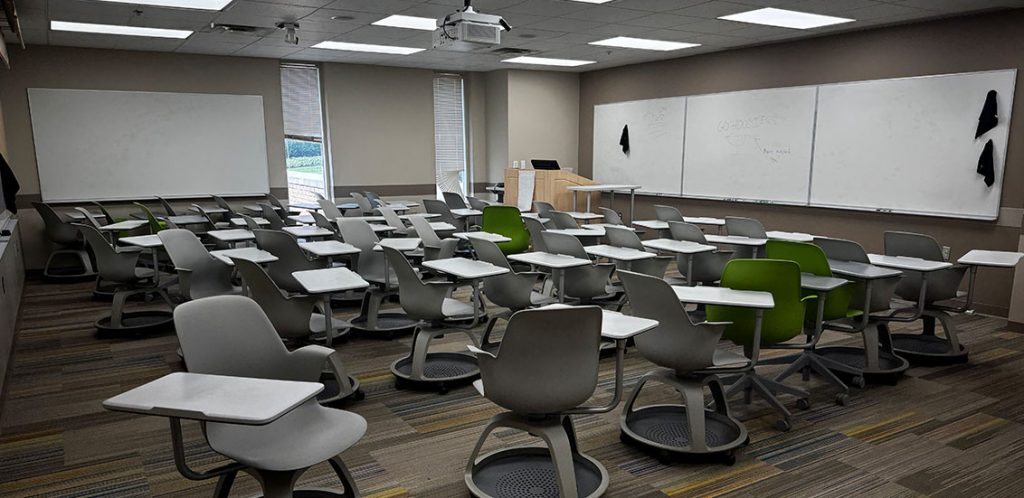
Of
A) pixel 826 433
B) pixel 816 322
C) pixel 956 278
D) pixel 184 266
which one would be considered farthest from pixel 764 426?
pixel 184 266

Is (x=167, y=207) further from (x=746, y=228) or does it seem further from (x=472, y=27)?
(x=746, y=228)

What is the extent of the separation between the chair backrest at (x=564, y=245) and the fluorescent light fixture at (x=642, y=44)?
433 centimetres

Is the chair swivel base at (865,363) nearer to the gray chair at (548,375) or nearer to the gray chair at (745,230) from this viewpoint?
the gray chair at (745,230)

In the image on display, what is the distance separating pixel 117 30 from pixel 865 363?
8.53m

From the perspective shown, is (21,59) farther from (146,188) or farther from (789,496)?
(789,496)

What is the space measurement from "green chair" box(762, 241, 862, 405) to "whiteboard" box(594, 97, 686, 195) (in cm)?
592

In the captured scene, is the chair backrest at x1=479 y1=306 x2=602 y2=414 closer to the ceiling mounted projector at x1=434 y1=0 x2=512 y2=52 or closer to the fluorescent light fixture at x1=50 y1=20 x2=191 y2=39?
the ceiling mounted projector at x1=434 y1=0 x2=512 y2=52

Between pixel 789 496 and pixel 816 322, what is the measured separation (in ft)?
4.44

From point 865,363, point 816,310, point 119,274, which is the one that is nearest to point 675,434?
point 816,310

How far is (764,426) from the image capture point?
12.5 feet

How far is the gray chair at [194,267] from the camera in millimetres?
4887

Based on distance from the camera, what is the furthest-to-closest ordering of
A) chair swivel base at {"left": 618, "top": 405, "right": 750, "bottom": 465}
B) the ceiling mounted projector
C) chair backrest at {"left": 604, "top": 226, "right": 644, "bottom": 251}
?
1. chair backrest at {"left": 604, "top": 226, "right": 644, "bottom": 251}
2. the ceiling mounted projector
3. chair swivel base at {"left": 618, "top": 405, "right": 750, "bottom": 465}

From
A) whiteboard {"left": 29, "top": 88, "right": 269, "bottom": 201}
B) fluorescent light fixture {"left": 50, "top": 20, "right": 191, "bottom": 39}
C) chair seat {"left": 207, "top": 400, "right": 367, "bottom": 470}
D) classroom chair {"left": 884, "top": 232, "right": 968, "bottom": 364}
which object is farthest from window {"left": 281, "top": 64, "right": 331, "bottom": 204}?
chair seat {"left": 207, "top": 400, "right": 367, "bottom": 470}

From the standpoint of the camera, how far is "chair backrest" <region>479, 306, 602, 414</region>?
252cm
